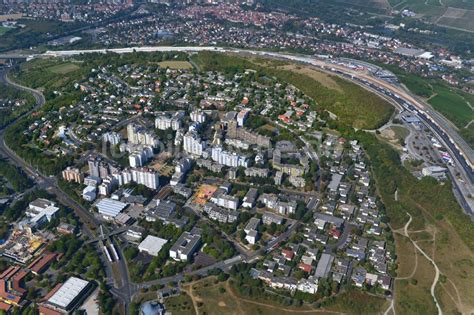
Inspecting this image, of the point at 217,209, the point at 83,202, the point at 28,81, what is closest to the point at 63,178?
the point at 83,202

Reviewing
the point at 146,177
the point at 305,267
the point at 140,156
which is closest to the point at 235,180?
the point at 146,177

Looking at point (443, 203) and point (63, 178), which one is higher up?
point (443, 203)

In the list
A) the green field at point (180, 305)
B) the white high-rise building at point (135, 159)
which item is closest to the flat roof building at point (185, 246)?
the green field at point (180, 305)

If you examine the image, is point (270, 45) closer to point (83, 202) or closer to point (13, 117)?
point (13, 117)

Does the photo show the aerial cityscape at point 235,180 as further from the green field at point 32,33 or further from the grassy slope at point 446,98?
the green field at point 32,33

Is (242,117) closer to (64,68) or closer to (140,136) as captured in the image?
(140,136)

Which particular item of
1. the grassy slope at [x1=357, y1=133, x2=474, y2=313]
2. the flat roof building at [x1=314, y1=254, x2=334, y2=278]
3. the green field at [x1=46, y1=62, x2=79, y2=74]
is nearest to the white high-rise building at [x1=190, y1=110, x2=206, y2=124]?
the grassy slope at [x1=357, y1=133, x2=474, y2=313]
